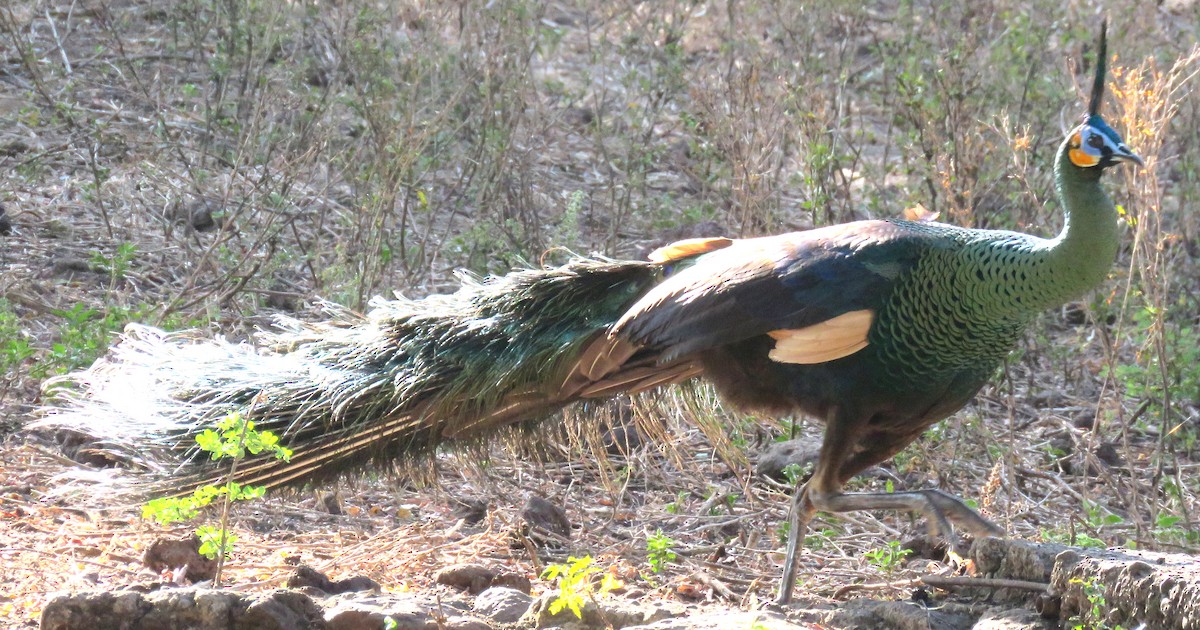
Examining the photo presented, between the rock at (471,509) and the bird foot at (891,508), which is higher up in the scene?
the rock at (471,509)

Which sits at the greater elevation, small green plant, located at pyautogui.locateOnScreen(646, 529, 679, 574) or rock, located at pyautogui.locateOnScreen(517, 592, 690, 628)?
small green plant, located at pyautogui.locateOnScreen(646, 529, 679, 574)

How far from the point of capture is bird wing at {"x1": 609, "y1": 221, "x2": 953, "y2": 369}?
13.8 feet

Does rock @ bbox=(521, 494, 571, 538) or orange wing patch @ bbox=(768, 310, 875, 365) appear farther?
rock @ bbox=(521, 494, 571, 538)

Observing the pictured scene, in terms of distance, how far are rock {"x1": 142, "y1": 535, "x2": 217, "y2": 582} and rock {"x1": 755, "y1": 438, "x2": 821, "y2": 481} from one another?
2.55 metres

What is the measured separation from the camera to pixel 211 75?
27.7ft

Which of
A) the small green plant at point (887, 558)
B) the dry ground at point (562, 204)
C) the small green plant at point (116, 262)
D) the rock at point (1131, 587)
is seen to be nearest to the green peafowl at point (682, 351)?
the small green plant at point (887, 558)

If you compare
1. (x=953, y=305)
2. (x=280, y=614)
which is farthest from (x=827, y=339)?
(x=280, y=614)

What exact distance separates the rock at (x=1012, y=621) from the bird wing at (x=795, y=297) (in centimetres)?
95

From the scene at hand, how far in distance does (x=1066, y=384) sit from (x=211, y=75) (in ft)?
18.0

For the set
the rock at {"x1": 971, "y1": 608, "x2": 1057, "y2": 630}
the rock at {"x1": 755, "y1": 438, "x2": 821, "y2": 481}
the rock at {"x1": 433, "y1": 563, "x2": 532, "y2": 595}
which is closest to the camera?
the rock at {"x1": 971, "y1": 608, "x2": 1057, "y2": 630}

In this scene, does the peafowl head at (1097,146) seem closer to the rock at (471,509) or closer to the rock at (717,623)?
the rock at (717,623)

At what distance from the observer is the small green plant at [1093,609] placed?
3283mm

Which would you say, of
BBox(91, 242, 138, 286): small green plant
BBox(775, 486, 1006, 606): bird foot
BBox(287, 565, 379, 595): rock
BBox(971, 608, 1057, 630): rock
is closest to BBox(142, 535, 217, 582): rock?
BBox(287, 565, 379, 595): rock

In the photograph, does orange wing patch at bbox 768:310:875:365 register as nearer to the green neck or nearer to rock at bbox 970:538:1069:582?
the green neck
